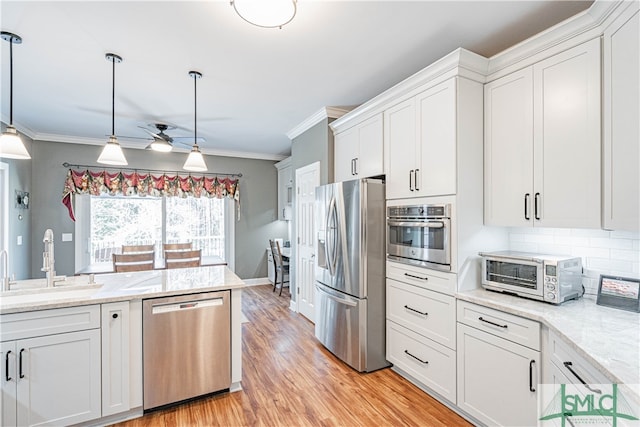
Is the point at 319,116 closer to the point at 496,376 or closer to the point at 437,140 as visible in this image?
the point at 437,140

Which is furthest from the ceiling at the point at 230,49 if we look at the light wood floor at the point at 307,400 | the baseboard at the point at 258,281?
the baseboard at the point at 258,281

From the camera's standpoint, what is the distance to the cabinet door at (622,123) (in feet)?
4.77

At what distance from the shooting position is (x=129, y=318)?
2.08 metres

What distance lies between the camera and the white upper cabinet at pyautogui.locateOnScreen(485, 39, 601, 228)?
174 cm

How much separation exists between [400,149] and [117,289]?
2.53 meters

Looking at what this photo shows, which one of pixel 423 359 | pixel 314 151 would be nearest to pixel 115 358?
pixel 423 359

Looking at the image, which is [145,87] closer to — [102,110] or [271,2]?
[102,110]

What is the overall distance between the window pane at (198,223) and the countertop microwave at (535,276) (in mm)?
4978

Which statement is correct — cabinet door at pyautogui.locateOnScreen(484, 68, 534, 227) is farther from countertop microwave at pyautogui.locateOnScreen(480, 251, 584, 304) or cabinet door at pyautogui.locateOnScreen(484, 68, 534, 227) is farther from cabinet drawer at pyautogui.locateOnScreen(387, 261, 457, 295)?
cabinet drawer at pyautogui.locateOnScreen(387, 261, 457, 295)

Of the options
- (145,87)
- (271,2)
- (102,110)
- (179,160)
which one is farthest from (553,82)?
(179,160)

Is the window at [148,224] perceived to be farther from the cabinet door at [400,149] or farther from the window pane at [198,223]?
the cabinet door at [400,149]

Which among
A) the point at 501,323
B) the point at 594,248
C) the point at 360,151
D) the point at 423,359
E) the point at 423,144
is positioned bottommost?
the point at 423,359

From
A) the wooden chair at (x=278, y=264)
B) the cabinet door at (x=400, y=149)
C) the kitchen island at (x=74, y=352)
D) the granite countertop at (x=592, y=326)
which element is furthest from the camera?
the wooden chair at (x=278, y=264)

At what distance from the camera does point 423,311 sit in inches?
94.9
